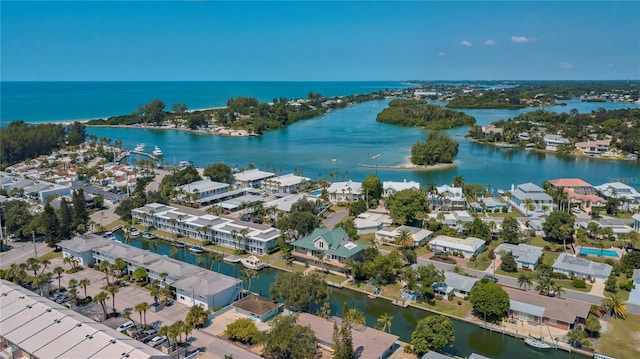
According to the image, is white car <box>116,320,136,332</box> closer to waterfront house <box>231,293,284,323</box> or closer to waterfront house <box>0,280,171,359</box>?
waterfront house <box>0,280,171,359</box>

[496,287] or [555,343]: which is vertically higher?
[496,287]

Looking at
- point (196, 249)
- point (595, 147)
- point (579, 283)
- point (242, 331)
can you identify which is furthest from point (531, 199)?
point (595, 147)

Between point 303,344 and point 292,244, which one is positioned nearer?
point 303,344

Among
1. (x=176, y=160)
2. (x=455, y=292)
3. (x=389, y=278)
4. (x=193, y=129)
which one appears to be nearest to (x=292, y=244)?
(x=389, y=278)

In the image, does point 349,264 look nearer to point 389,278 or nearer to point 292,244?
point 389,278

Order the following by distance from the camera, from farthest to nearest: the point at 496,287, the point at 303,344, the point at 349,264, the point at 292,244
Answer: the point at 292,244 < the point at 349,264 < the point at 496,287 < the point at 303,344

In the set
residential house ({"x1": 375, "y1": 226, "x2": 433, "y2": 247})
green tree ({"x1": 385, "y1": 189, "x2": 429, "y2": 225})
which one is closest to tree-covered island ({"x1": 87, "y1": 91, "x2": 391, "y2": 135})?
green tree ({"x1": 385, "y1": 189, "x2": 429, "y2": 225})
